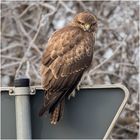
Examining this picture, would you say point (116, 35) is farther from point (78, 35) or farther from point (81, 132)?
point (81, 132)

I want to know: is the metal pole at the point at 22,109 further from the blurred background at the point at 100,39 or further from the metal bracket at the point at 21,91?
the blurred background at the point at 100,39

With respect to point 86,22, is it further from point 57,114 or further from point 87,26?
point 57,114

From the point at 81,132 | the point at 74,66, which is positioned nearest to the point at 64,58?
the point at 74,66

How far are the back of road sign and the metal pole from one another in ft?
0.14

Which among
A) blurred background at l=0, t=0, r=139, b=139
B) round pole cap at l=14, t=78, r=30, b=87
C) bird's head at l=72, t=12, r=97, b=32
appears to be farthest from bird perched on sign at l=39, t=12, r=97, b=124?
blurred background at l=0, t=0, r=139, b=139

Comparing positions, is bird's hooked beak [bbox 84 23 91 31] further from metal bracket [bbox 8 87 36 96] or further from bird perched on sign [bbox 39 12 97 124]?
metal bracket [bbox 8 87 36 96]

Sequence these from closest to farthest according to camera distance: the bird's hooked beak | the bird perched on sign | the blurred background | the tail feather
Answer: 1. the tail feather
2. the bird perched on sign
3. the bird's hooked beak
4. the blurred background

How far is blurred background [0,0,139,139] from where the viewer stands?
6.04 m

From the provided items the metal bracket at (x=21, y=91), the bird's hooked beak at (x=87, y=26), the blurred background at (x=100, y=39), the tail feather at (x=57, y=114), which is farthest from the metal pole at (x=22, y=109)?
the blurred background at (x=100, y=39)

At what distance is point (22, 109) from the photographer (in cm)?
211

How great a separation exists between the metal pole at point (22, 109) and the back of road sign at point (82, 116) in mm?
41

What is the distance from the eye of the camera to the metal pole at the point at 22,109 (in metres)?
2.11

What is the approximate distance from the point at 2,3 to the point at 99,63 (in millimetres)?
1138

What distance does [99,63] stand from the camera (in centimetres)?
611
